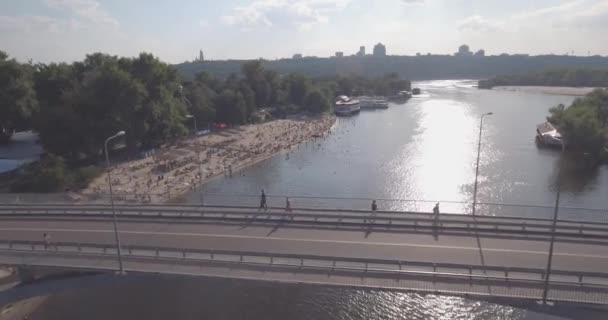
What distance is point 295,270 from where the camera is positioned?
13867mm

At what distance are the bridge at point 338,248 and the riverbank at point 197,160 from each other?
634cm

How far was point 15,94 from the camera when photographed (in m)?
41.0

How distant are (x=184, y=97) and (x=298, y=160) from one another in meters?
18.8

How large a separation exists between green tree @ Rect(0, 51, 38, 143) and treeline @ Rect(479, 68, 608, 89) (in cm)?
14523

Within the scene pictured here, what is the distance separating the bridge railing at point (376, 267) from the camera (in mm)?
12320

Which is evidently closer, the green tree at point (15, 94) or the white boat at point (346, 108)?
the green tree at point (15, 94)

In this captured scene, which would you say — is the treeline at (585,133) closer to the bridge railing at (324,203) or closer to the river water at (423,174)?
the river water at (423,174)

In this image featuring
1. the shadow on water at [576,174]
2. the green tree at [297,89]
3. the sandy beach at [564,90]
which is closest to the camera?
A: the shadow on water at [576,174]

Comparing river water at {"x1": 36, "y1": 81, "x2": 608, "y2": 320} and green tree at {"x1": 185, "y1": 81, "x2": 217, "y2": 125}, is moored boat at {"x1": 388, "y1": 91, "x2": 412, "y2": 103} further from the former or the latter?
green tree at {"x1": 185, "y1": 81, "x2": 217, "y2": 125}

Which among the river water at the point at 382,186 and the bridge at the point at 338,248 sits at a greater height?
the bridge at the point at 338,248

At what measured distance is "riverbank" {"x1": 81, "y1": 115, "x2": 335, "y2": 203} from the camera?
35.6 meters

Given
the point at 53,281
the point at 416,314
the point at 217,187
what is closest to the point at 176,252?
the point at 53,281

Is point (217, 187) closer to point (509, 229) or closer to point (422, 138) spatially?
point (509, 229)

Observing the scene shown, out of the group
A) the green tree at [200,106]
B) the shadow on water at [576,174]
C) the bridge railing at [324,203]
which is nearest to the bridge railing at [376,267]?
the bridge railing at [324,203]
